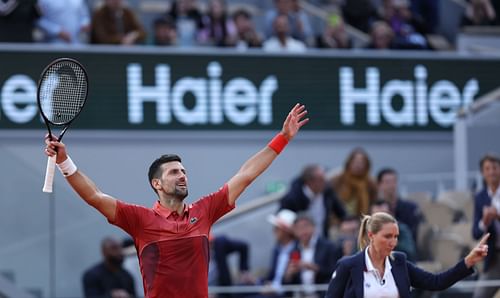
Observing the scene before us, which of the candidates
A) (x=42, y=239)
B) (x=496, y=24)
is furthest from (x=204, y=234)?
(x=496, y=24)

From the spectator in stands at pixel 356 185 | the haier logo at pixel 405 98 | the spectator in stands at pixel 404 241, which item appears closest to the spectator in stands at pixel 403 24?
the haier logo at pixel 405 98

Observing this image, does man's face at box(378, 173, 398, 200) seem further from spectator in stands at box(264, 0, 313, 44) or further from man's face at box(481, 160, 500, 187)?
spectator in stands at box(264, 0, 313, 44)

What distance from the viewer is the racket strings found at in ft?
30.5

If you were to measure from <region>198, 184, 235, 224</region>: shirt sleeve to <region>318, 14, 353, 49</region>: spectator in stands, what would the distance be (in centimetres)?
1082

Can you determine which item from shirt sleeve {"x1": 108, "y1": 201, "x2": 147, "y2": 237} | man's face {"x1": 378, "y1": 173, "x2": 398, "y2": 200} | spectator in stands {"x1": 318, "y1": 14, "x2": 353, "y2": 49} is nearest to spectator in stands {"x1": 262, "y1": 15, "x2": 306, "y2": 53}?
spectator in stands {"x1": 318, "y1": 14, "x2": 353, "y2": 49}

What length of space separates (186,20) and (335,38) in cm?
219

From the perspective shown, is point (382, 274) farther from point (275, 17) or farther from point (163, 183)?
point (275, 17)

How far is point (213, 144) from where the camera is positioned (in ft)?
62.5

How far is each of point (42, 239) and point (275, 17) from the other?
618 cm

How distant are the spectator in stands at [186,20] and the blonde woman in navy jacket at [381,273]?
34.0 feet

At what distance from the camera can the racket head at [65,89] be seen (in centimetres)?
927

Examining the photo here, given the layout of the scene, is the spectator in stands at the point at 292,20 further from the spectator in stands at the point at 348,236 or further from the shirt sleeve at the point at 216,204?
the shirt sleeve at the point at 216,204

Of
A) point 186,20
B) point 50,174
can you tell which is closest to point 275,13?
point 186,20

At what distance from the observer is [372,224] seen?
984cm
